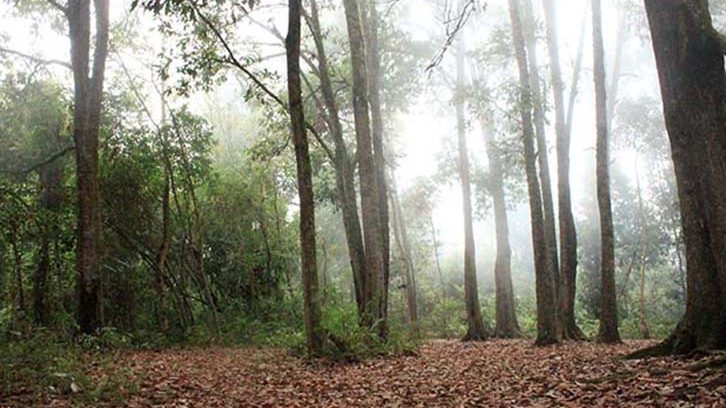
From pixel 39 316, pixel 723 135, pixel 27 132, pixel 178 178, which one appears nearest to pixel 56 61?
pixel 27 132

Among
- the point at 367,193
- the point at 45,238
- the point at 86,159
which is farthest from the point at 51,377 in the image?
the point at 45,238

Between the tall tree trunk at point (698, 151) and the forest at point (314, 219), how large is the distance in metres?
0.02

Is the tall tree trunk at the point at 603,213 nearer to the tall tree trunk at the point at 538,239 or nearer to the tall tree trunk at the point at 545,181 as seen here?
the tall tree trunk at the point at 538,239

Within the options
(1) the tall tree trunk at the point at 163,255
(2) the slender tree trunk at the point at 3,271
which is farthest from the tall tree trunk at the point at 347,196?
(2) the slender tree trunk at the point at 3,271

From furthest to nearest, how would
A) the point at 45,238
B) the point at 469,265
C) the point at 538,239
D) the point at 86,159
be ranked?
the point at 469,265 < the point at 45,238 < the point at 538,239 < the point at 86,159

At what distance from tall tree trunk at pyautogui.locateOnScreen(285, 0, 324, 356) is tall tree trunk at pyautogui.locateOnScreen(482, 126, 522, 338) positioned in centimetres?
1015

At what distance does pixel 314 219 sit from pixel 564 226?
6.85m

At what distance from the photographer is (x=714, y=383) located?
486 cm

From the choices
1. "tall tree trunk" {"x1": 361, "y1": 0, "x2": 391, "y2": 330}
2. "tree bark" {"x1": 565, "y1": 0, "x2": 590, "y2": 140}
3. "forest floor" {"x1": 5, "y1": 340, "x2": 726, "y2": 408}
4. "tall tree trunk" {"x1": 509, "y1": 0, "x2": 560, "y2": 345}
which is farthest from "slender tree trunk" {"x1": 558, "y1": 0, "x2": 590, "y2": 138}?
"forest floor" {"x1": 5, "y1": 340, "x2": 726, "y2": 408}

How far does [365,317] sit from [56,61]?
8995 mm

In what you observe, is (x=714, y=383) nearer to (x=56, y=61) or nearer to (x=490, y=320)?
(x=56, y=61)

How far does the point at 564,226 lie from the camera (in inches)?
553

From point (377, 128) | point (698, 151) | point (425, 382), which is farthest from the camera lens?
point (377, 128)

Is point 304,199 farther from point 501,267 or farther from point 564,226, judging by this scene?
point 501,267
